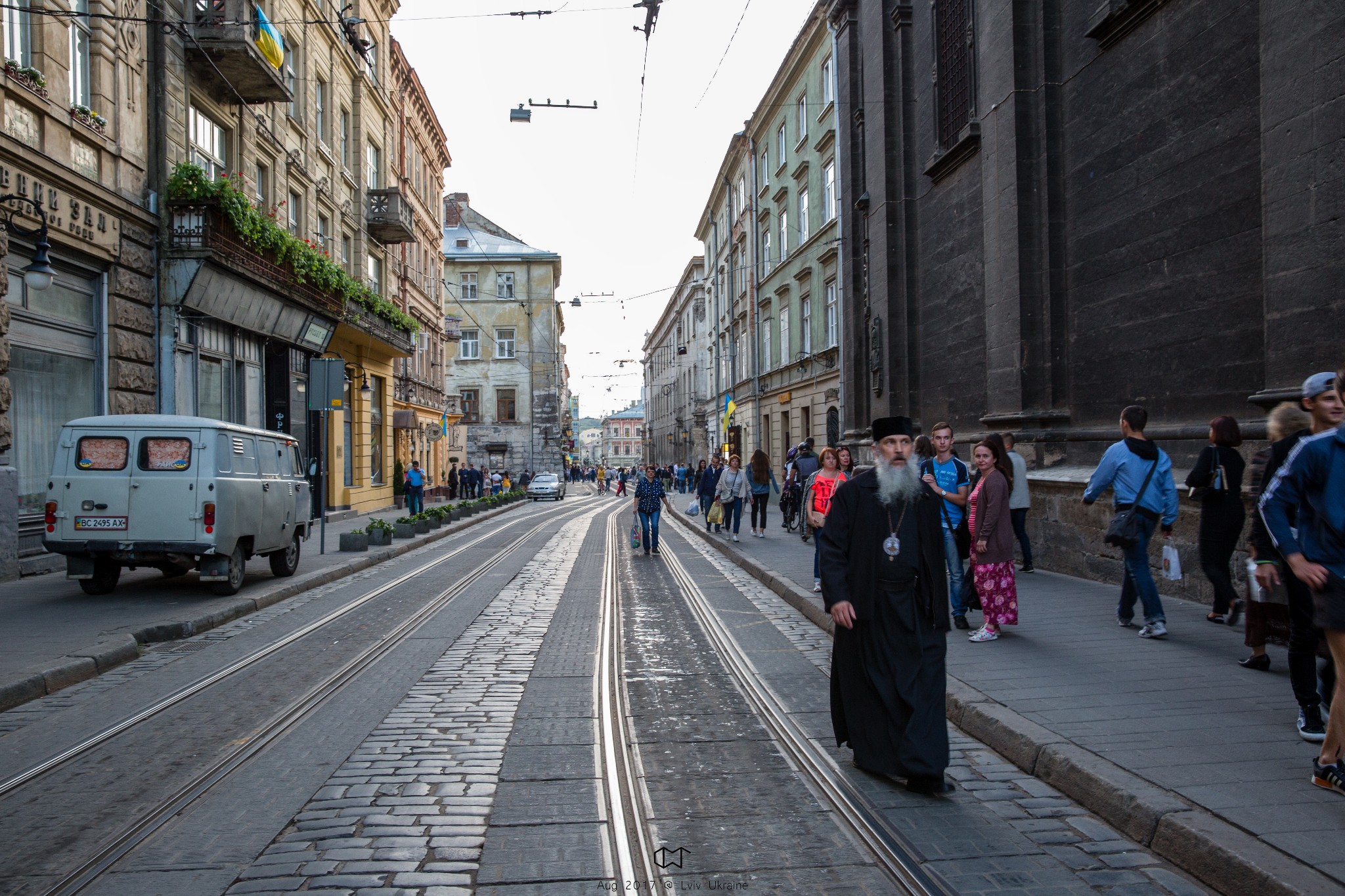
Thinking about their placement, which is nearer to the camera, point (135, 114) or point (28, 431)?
point (28, 431)

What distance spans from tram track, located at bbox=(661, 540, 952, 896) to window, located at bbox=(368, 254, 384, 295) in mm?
24369

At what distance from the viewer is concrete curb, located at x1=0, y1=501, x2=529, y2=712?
6.23 metres

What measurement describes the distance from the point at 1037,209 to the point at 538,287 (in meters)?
50.6

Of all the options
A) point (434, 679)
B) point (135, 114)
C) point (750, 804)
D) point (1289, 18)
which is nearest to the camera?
point (750, 804)

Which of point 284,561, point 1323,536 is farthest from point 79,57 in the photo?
point 1323,536

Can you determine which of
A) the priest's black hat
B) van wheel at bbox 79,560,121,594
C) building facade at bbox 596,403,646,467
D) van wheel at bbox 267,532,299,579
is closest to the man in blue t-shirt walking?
the priest's black hat

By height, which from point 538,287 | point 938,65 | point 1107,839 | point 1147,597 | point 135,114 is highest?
point 538,287

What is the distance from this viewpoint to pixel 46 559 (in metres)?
12.4

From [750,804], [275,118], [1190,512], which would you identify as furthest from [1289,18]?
[275,118]

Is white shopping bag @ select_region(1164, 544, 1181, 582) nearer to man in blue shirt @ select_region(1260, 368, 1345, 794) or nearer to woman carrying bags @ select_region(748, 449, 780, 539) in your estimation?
man in blue shirt @ select_region(1260, 368, 1345, 794)

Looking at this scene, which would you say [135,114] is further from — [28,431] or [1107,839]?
[1107,839]

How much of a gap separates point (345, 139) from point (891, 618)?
27.0m

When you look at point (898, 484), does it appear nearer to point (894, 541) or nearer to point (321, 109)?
point (894, 541)

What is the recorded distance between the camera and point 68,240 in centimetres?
1274
